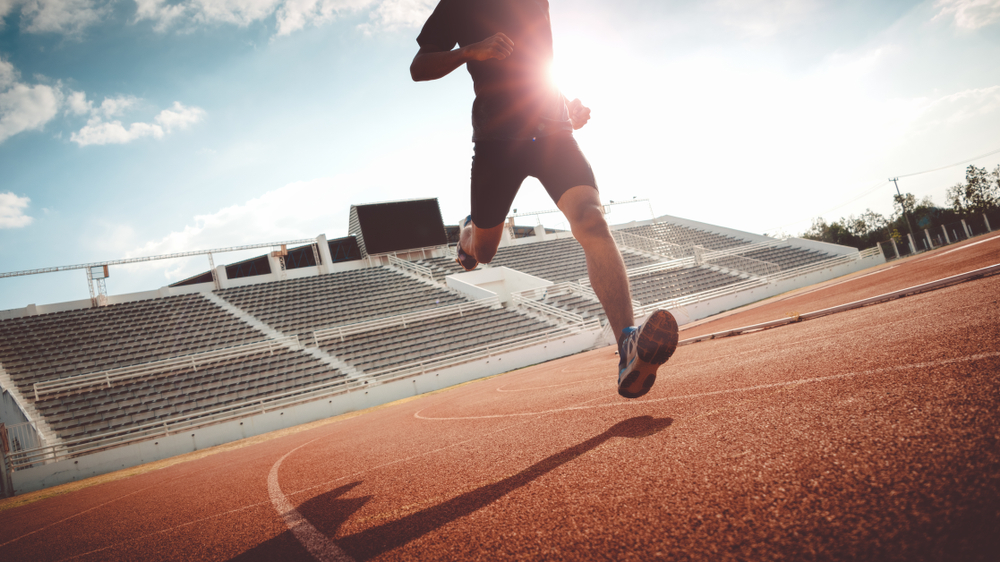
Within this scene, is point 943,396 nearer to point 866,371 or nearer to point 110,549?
point 866,371

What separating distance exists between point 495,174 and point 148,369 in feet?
56.9

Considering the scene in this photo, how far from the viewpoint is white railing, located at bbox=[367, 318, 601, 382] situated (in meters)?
15.3

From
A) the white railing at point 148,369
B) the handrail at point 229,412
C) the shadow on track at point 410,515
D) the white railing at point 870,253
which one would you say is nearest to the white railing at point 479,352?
the handrail at point 229,412

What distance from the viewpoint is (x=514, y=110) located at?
226 centimetres

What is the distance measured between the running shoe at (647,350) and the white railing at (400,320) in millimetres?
17168

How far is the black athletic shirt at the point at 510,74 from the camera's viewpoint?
226 centimetres

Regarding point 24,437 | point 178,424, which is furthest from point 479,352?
point 24,437

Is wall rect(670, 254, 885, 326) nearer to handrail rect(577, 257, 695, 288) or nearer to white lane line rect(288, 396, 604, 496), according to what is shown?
handrail rect(577, 257, 695, 288)

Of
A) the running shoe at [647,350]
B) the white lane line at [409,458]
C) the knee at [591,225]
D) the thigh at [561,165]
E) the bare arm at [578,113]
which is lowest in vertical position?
the white lane line at [409,458]

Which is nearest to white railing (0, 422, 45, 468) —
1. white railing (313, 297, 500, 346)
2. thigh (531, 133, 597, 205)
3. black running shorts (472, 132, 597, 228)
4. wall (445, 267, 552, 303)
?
white railing (313, 297, 500, 346)

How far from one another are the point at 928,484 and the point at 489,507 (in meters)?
1.12

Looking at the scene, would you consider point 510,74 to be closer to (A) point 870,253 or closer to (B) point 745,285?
(B) point 745,285

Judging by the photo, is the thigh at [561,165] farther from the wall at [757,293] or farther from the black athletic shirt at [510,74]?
the wall at [757,293]

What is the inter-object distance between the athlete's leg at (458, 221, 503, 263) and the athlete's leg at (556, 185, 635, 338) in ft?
1.66
